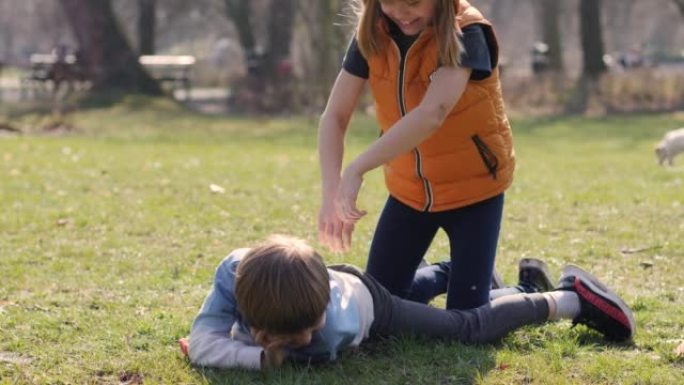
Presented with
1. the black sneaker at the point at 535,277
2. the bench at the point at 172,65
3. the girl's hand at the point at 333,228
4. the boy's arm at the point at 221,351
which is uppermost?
the girl's hand at the point at 333,228

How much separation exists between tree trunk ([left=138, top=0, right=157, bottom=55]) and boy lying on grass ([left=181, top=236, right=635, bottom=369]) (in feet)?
90.2

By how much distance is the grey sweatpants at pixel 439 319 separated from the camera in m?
3.81

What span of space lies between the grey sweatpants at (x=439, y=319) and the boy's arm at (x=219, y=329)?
0.41 m

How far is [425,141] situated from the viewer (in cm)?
382

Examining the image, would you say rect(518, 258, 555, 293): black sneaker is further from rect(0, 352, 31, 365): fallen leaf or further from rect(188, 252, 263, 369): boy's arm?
rect(0, 352, 31, 365): fallen leaf

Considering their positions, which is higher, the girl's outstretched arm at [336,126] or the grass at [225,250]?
the girl's outstretched arm at [336,126]

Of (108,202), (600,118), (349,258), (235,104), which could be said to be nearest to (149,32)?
(235,104)

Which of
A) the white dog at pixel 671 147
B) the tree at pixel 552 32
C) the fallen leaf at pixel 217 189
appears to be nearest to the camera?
the fallen leaf at pixel 217 189

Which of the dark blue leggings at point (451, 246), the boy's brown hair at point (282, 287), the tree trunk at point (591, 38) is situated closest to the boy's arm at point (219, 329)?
the boy's brown hair at point (282, 287)

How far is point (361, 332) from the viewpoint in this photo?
3.69 m

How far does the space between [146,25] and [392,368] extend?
28175mm

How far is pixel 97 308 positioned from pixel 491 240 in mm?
A: 1867

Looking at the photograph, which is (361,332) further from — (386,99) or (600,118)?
(600,118)

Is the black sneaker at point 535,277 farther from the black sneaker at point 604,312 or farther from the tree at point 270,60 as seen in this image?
the tree at point 270,60
